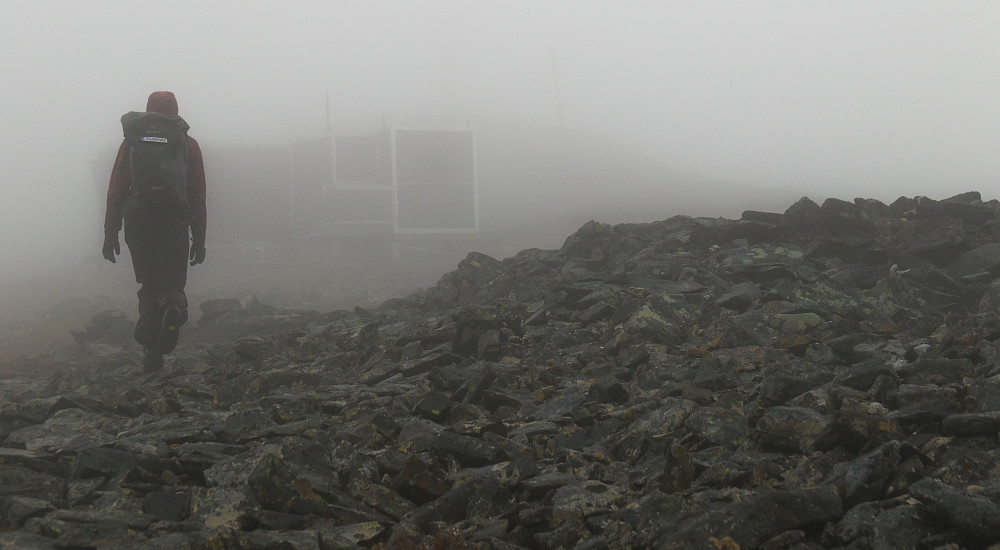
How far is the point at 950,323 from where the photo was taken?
307 inches

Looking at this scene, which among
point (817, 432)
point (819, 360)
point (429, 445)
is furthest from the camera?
point (819, 360)

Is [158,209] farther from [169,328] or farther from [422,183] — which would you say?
[422,183]

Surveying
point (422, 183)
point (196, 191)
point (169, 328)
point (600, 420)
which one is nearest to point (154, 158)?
point (196, 191)

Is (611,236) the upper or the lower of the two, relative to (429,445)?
upper

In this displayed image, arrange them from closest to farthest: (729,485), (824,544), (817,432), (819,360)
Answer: (824,544) < (729,485) < (817,432) < (819,360)

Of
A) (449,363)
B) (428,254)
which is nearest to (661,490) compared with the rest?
(449,363)

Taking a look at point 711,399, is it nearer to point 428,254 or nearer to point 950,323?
point 950,323

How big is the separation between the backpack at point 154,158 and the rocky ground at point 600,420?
78.6 inches

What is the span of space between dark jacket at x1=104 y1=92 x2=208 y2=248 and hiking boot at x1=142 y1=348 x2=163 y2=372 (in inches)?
53.5

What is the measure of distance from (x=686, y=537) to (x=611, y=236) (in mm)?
9281

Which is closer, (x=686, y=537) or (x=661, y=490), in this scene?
(x=686, y=537)

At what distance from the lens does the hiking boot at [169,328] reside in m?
9.00

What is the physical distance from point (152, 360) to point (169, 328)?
587 millimetres

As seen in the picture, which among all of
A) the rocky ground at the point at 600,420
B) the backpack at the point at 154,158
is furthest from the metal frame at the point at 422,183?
the backpack at the point at 154,158
